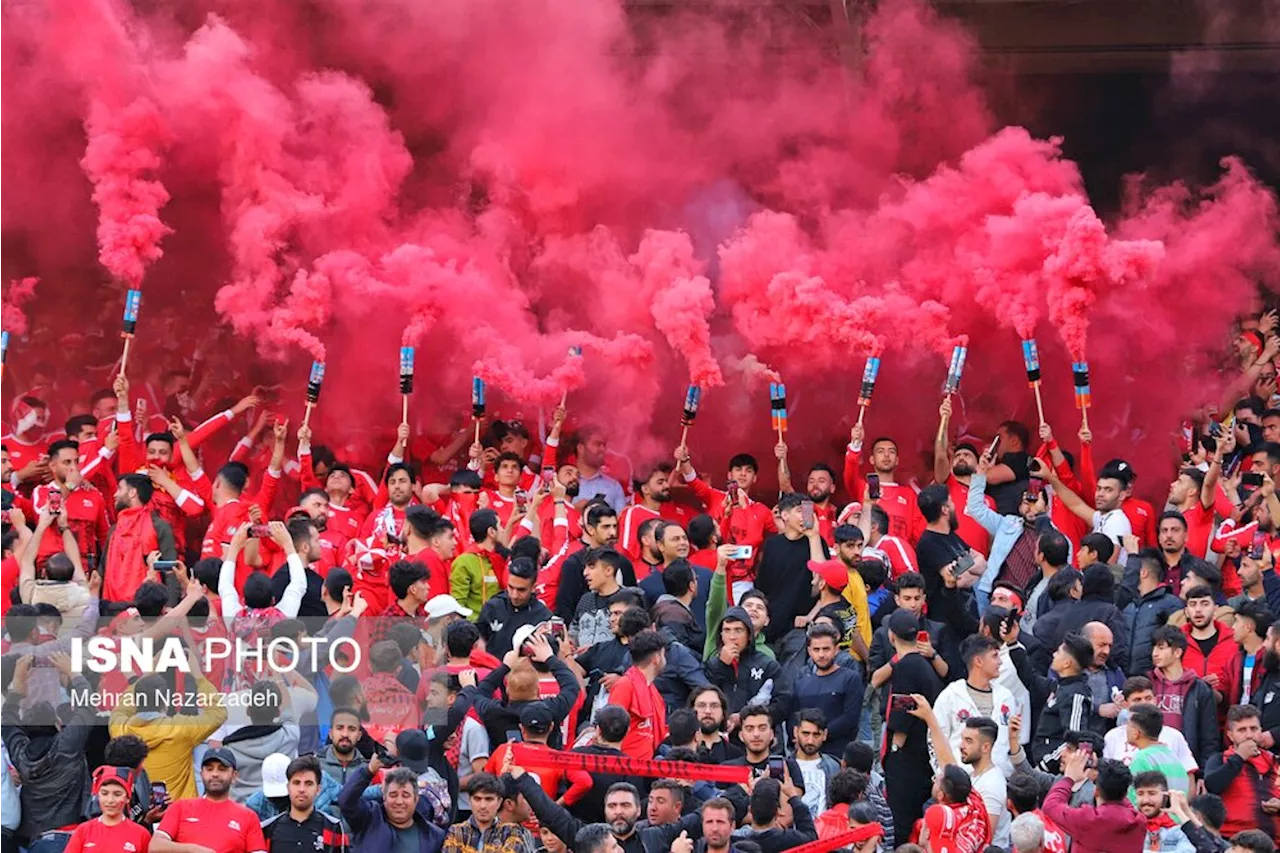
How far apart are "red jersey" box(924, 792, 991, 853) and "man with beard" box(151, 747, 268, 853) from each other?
2.64 meters

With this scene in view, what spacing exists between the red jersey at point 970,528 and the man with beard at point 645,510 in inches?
61.1

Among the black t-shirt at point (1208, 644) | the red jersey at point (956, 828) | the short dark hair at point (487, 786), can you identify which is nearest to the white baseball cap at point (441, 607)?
the short dark hair at point (487, 786)

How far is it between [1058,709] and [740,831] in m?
1.90

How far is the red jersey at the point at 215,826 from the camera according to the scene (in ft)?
31.8

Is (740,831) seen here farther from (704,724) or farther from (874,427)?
(874,427)

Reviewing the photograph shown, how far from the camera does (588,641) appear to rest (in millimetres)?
11344

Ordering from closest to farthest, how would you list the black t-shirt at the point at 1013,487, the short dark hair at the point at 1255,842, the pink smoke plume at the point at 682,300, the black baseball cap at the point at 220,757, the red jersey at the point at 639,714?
1. the short dark hair at the point at 1255,842
2. the black baseball cap at the point at 220,757
3. the red jersey at the point at 639,714
4. the black t-shirt at the point at 1013,487
5. the pink smoke plume at the point at 682,300

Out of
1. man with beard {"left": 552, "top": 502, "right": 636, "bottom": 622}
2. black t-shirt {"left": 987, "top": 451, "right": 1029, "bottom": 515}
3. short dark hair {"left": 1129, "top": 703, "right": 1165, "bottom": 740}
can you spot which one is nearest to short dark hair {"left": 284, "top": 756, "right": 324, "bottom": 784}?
man with beard {"left": 552, "top": 502, "right": 636, "bottom": 622}

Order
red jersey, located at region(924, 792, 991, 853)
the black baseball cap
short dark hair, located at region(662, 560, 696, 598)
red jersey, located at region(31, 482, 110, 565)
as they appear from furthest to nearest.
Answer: red jersey, located at region(31, 482, 110, 565), short dark hair, located at region(662, 560, 696, 598), the black baseball cap, red jersey, located at region(924, 792, 991, 853)

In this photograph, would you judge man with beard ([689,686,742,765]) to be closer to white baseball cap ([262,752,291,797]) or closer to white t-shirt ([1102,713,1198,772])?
white t-shirt ([1102,713,1198,772])

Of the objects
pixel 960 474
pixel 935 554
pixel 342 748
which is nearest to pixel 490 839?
pixel 342 748

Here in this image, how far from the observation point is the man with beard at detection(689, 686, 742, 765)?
10180 millimetres

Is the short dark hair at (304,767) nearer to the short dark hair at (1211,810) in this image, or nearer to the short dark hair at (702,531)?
the short dark hair at (702,531)

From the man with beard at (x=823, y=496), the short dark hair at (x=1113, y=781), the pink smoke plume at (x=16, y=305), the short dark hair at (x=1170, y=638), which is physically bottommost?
the short dark hair at (x=1113, y=781)
